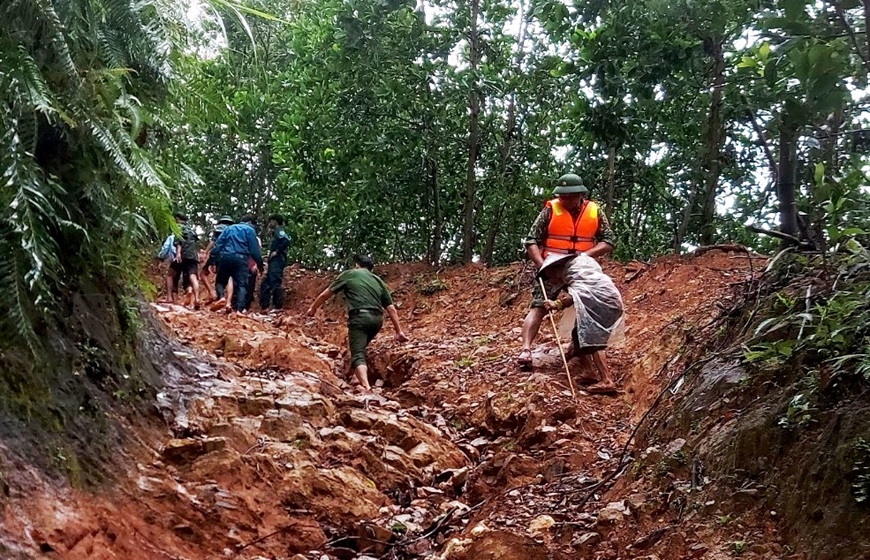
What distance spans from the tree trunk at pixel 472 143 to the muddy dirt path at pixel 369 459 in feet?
14.9

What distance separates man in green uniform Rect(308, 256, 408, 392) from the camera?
7531 mm

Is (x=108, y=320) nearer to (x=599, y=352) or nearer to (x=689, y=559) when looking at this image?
(x=689, y=559)

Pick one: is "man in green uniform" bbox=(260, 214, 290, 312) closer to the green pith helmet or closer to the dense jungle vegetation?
the dense jungle vegetation

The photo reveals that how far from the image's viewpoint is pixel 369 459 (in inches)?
190

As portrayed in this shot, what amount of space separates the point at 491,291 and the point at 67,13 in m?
7.83

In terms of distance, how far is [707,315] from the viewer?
590cm

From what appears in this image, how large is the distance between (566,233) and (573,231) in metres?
0.06

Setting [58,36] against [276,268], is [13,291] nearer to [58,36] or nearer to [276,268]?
[58,36]

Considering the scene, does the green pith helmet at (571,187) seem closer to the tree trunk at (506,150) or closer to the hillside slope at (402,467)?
the hillside slope at (402,467)

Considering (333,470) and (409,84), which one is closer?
(333,470)

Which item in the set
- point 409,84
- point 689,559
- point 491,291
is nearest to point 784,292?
point 689,559

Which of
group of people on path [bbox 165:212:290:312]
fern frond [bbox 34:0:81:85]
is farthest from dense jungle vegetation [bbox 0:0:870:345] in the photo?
group of people on path [bbox 165:212:290:312]

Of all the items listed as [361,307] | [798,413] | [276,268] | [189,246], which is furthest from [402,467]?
[276,268]

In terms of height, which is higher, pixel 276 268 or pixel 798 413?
pixel 276 268
